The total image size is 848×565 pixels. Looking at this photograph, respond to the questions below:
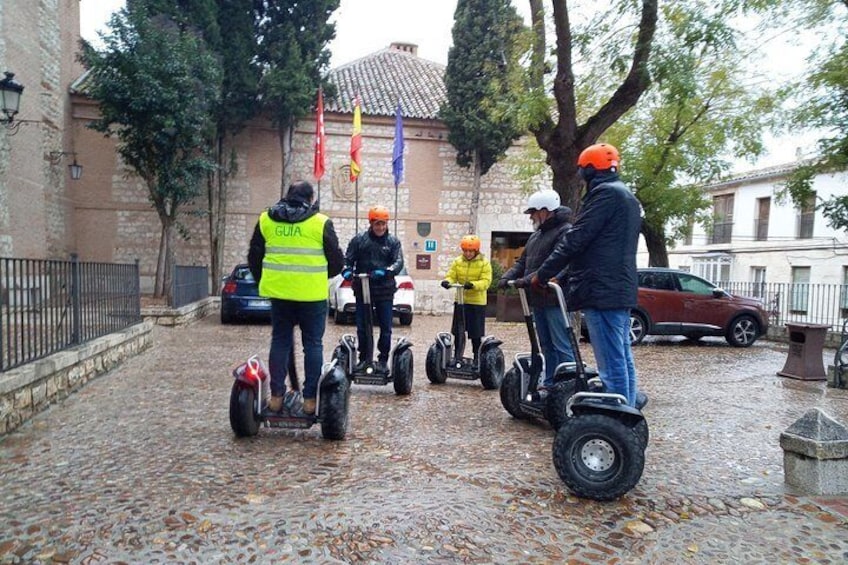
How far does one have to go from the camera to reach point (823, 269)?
28.4 metres

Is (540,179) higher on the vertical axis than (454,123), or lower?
lower

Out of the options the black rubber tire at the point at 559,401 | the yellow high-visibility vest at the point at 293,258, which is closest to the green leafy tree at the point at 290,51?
the yellow high-visibility vest at the point at 293,258

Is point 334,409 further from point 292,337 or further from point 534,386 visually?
point 534,386

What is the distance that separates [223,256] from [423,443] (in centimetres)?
1625

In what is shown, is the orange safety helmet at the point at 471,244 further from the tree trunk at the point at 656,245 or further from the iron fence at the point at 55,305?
the tree trunk at the point at 656,245

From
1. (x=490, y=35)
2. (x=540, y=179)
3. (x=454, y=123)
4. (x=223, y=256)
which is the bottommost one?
(x=223, y=256)

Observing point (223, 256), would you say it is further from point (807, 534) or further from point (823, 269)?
point (823, 269)

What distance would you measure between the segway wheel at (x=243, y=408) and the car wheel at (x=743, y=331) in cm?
1119

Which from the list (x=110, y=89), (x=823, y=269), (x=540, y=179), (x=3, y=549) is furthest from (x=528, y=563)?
(x=823, y=269)

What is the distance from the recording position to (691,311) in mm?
12867

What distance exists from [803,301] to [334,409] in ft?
54.1

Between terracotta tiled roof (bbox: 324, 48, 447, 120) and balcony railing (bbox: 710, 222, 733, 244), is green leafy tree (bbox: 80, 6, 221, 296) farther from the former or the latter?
balcony railing (bbox: 710, 222, 733, 244)

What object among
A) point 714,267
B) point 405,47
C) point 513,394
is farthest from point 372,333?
point 714,267

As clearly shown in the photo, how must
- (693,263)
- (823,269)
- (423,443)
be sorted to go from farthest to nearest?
(693,263) → (823,269) → (423,443)
